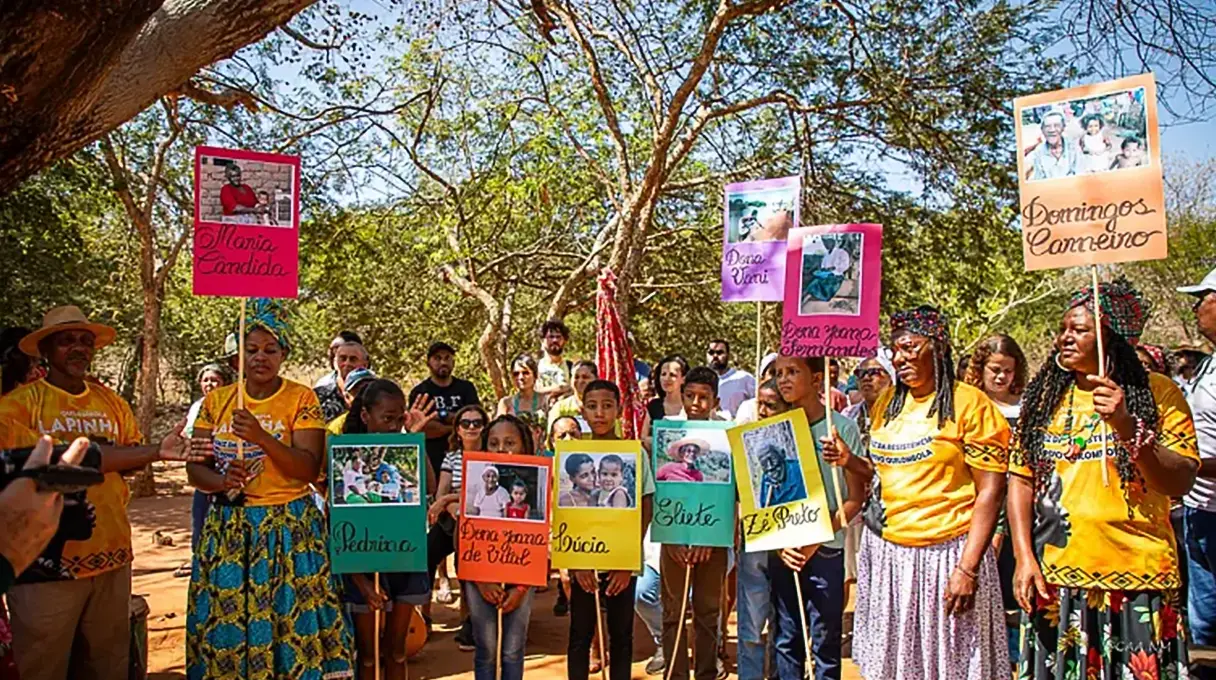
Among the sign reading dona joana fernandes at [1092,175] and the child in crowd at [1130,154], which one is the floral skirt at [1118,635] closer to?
the sign reading dona joana fernandes at [1092,175]

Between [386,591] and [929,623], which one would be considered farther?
[386,591]

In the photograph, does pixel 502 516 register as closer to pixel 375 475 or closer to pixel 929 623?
pixel 375 475

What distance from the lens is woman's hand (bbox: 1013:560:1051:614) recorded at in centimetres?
375

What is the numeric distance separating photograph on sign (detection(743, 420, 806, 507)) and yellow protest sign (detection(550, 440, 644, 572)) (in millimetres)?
567

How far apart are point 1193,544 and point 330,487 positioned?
482 centimetres

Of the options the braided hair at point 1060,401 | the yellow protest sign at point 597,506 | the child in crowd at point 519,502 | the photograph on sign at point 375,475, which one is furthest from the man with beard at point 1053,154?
the photograph on sign at point 375,475

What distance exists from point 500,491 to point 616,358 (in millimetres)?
2559

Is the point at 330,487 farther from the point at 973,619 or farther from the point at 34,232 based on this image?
the point at 34,232

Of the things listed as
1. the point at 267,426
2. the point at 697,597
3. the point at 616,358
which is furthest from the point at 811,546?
the point at 616,358

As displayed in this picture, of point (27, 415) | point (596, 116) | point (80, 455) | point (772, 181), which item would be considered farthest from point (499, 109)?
point (80, 455)

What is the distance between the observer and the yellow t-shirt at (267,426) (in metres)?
4.26

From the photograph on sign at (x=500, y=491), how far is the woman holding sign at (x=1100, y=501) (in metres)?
2.16

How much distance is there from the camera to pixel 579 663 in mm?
4609

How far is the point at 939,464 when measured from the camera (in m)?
3.90
